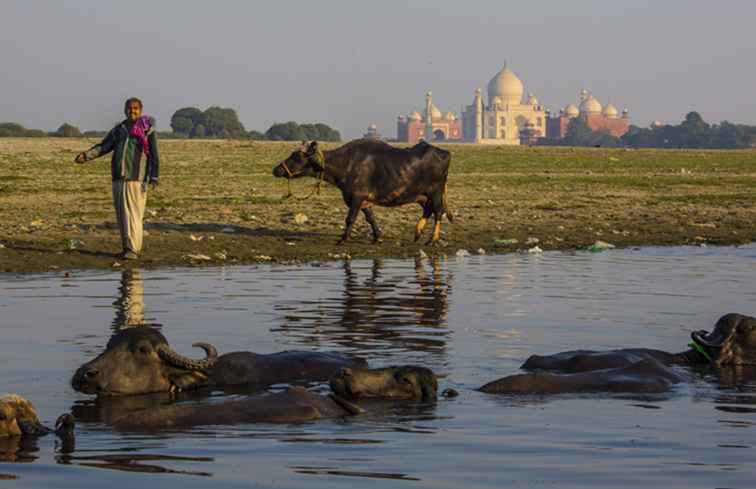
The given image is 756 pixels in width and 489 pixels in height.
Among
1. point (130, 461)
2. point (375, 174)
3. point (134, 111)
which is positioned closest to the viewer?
point (130, 461)

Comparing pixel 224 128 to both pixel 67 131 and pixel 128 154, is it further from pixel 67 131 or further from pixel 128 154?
pixel 128 154

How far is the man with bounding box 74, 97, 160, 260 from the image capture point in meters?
18.0

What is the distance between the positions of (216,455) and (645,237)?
678 inches

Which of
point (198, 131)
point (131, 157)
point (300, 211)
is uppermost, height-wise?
point (198, 131)

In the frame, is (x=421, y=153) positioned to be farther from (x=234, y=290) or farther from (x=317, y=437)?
(x=317, y=437)

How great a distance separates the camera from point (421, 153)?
22688 mm

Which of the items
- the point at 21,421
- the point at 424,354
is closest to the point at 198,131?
the point at 424,354

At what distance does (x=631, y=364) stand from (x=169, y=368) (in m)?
3.48

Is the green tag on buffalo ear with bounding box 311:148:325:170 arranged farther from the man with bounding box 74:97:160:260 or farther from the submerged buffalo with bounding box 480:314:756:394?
the submerged buffalo with bounding box 480:314:756:394

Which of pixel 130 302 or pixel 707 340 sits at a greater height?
pixel 707 340

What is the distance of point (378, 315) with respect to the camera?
46.9ft

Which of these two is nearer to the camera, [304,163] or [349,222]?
[349,222]

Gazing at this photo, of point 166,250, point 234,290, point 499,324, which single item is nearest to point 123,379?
point 499,324

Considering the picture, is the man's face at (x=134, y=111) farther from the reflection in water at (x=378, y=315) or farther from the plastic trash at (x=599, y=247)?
the plastic trash at (x=599, y=247)
